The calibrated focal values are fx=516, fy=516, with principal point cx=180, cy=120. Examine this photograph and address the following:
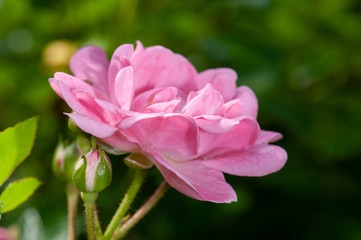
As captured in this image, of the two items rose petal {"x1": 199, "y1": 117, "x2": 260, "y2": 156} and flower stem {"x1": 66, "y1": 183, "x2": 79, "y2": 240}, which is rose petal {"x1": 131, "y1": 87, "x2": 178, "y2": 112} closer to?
rose petal {"x1": 199, "y1": 117, "x2": 260, "y2": 156}

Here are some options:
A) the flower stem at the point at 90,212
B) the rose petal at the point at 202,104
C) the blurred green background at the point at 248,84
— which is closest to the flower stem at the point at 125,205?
the flower stem at the point at 90,212

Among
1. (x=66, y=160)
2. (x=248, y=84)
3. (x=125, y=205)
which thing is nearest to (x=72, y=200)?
(x=66, y=160)

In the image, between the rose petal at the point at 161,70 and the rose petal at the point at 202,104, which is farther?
the rose petal at the point at 161,70

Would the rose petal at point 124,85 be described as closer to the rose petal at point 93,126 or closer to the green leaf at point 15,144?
the rose petal at point 93,126

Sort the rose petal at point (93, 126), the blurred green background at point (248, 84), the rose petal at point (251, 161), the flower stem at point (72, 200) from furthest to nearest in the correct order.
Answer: the blurred green background at point (248, 84)
the flower stem at point (72, 200)
the rose petal at point (251, 161)
the rose petal at point (93, 126)

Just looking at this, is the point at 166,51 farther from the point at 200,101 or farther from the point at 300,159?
the point at 300,159

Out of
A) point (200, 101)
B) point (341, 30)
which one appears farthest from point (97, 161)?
point (341, 30)
